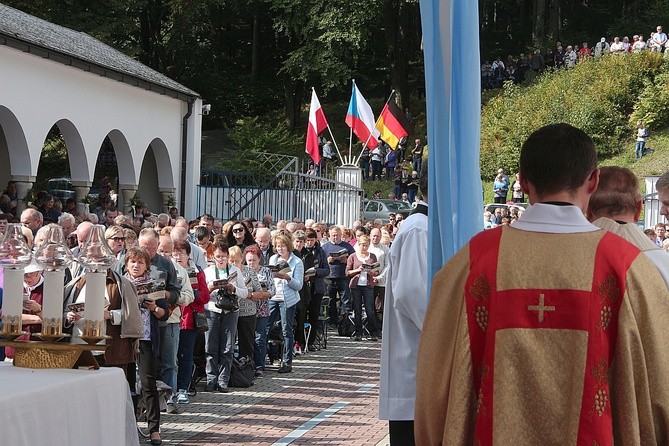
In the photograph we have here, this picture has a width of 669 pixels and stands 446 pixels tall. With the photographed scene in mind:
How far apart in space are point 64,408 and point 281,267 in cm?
1050

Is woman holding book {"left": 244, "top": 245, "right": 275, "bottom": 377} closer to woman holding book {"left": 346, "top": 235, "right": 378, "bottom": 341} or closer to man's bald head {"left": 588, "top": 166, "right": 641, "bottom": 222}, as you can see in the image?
woman holding book {"left": 346, "top": 235, "right": 378, "bottom": 341}

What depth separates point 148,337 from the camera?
34.4 feet

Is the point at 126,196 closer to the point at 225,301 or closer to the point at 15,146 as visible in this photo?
the point at 15,146

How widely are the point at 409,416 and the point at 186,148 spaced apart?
27.2 m

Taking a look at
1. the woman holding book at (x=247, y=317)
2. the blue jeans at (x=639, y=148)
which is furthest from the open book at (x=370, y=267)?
the blue jeans at (x=639, y=148)

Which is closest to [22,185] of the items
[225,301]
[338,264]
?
[338,264]

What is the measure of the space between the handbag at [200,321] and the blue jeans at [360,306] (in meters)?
7.63

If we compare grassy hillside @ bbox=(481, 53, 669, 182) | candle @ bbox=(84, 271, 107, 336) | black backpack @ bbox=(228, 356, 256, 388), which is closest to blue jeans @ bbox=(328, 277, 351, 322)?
black backpack @ bbox=(228, 356, 256, 388)

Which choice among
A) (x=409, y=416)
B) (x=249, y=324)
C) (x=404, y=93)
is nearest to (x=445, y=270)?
(x=409, y=416)

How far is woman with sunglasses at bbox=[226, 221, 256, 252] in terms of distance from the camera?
628 inches

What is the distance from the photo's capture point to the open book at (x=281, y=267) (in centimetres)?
1533

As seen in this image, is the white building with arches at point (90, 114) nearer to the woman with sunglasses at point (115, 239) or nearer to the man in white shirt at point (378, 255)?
the man in white shirt at point (378, 255)

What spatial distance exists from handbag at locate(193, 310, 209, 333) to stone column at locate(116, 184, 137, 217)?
58.3 ft

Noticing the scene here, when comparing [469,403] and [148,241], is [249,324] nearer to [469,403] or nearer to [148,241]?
[148,241]
